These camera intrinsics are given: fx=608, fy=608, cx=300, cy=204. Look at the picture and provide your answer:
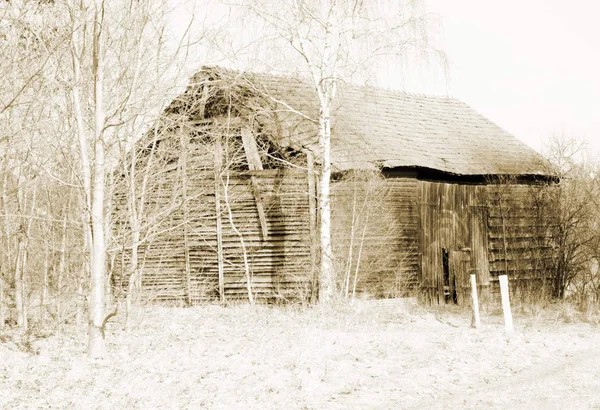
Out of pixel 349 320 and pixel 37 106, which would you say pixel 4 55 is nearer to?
pixel 37 106

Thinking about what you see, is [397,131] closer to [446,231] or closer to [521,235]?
[446,231]

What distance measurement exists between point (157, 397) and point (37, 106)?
607 cm

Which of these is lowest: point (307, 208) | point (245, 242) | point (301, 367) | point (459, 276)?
point (301, 367)

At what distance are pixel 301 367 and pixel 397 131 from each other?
1088cm

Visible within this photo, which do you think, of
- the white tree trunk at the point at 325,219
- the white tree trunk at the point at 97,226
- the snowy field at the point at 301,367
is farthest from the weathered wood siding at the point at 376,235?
the white tree trunk at the point at 97,226

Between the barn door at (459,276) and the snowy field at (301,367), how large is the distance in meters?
4.05

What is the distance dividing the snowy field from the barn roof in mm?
5045

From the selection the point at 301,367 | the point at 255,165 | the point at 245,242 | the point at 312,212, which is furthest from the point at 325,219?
the point at 301,367

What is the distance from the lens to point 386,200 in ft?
51.5

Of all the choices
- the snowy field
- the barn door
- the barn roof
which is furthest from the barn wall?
the snowy field

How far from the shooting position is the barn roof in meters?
15.5

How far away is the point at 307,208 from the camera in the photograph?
49.1 ft

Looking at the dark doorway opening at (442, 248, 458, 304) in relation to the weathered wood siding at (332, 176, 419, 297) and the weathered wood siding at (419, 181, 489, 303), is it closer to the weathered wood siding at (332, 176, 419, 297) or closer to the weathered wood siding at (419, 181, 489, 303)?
the weathered wood siding at (419, 181, 489, 303)

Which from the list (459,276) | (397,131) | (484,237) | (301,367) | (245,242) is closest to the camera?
(301,367)
